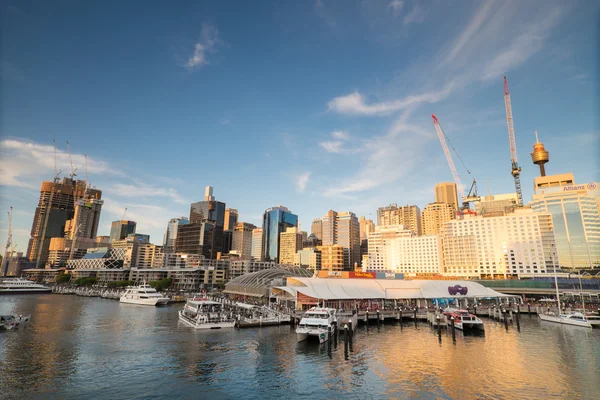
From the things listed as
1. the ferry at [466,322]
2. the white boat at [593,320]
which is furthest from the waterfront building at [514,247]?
the ferry at [466,322]

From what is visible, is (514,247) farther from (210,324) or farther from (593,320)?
(210,324)

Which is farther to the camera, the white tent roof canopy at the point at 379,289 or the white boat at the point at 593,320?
the white tent roof canopy at the point at 379,289

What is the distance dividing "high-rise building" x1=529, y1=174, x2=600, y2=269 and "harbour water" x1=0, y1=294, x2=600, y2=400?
133m

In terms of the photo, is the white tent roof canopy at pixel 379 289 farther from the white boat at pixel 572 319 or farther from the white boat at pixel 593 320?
the white boat at pixel 593 320

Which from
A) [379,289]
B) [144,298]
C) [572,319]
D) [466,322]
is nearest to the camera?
[466,322]

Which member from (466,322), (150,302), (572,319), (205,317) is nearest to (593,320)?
(572,319)

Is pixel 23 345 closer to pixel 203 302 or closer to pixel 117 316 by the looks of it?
pixel 203 302

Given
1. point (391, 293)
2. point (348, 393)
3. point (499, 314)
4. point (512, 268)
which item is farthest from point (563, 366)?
point (512, 268)

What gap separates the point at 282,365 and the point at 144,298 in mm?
96162

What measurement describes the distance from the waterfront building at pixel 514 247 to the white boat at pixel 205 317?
164m

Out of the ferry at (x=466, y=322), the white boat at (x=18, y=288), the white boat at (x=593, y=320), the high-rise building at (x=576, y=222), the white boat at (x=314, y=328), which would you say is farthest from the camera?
the high-rise building at (x=576, y=222)

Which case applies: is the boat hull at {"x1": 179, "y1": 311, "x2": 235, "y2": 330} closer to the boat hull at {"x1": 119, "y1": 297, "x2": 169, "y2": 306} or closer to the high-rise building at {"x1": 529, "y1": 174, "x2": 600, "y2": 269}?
the boat hull at {"x1": 119, "y1": 297, "x2": 169, "y2": 306}

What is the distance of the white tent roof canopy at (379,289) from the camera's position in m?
85.8

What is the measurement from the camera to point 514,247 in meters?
186
